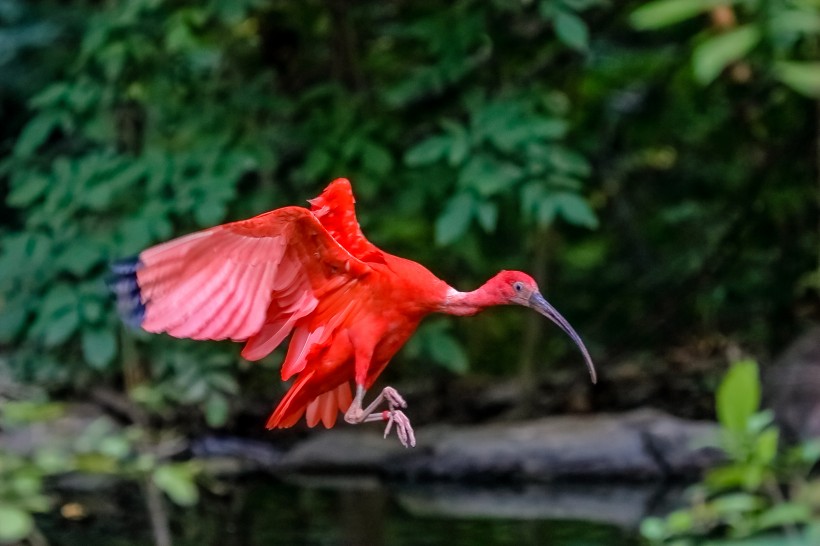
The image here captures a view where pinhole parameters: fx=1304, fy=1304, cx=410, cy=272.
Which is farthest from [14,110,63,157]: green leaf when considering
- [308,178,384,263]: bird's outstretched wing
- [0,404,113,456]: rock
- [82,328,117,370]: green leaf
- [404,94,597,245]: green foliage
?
[308,178,384,263]: bird's outstretched wing

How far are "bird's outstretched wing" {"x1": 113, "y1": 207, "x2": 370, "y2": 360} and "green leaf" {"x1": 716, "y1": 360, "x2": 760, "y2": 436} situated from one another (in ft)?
1.92

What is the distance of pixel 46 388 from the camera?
247 inches

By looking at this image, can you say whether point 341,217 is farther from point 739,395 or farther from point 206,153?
point 206,153

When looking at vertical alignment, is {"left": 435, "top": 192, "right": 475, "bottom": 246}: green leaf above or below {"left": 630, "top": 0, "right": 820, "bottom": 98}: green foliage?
above

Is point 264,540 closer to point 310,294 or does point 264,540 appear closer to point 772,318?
point 772,318

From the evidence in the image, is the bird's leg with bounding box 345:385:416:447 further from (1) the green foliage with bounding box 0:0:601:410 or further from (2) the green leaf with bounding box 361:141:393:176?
(2) the green leaf with bounding box 361:141:393:176

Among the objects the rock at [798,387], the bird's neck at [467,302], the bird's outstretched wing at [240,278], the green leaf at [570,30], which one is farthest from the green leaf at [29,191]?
the bird's neck at [467,302]

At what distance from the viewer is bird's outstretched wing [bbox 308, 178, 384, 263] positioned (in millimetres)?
2137

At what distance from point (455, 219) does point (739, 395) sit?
2.64 metres

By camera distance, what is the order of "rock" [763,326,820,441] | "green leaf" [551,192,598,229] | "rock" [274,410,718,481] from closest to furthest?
1. "green leaf" [551,192,598,229]
2. "rock" [763,326,820,441]
3. "rock" [274,410,718,481]

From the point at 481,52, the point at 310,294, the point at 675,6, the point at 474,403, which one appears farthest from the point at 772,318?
the point at 675,6

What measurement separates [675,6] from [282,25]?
566cm

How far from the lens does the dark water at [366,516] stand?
5602mm

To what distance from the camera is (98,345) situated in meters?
5.62
